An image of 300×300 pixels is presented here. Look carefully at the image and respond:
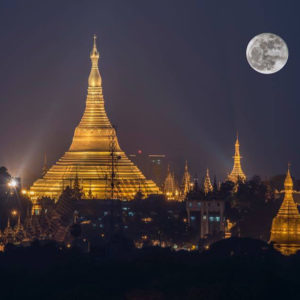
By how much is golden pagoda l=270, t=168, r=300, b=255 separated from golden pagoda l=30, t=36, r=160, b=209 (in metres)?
27.0

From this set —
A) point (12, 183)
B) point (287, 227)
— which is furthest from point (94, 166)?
point (287, 227)

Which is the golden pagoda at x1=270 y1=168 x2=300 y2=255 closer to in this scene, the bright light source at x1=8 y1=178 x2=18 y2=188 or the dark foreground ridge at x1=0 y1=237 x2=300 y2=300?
the dark foreground ridge at x1=0 y1=237 x2=300 y2=300

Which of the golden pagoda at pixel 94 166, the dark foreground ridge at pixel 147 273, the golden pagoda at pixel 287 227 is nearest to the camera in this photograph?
the dark foreground ridge at pixel 147 273

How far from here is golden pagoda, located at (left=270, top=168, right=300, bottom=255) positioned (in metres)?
163

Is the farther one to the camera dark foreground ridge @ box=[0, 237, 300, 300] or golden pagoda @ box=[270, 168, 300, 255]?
golden pagoda @ box=[270, 168, 300, 255]

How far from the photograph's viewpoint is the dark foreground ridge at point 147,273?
12500cm

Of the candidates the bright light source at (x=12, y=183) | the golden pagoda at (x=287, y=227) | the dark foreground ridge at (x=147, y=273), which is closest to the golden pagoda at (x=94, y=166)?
the bright light source at (x=12, y=183)

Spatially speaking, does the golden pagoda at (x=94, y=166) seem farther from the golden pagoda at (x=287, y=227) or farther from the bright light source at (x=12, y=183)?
the golden pagoda at (x=287, y=227)

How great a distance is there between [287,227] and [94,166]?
3493cm

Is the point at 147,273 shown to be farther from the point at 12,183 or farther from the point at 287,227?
the point at 12,183

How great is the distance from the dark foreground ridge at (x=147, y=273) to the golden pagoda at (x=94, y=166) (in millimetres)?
41485

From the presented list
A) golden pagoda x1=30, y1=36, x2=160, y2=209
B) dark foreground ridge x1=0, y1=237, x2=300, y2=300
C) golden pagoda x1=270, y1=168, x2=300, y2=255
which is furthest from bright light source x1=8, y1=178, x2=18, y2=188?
dark foreground ridge x1=0, y1=237, x2=300, y2=300

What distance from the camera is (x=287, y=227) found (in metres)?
164

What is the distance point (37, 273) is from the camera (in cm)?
13362
